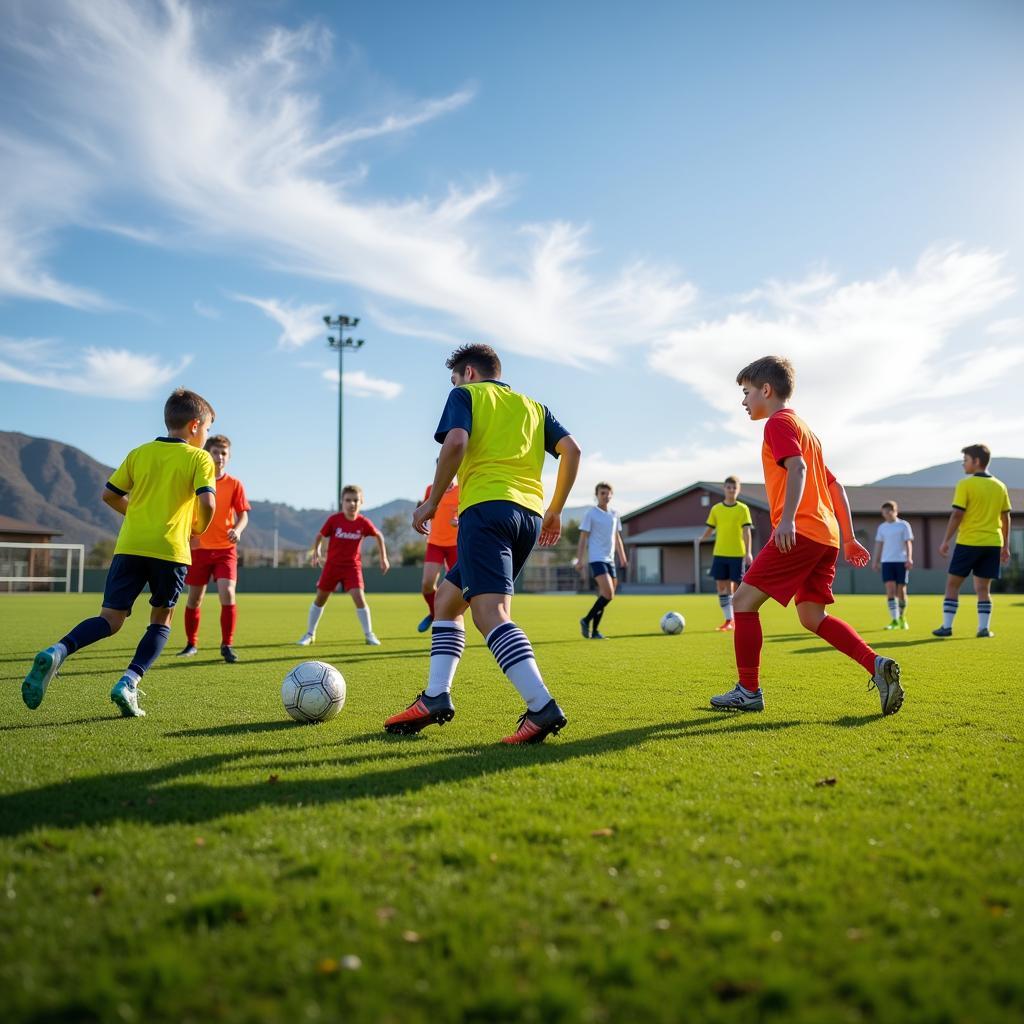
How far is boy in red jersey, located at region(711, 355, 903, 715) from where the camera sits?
530 cm

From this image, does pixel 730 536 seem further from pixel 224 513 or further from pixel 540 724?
pixel 540 724

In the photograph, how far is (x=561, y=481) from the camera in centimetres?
497

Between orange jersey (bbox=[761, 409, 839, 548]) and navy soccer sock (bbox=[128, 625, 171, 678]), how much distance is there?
4.12m

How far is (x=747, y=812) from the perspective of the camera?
2.99 meters

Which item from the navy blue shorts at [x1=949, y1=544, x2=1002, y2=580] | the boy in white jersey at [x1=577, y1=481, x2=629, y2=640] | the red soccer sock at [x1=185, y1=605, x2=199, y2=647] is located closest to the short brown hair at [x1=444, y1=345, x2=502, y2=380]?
the red soccer sock at [x1=185, y1=605, x2=199, y2=647]

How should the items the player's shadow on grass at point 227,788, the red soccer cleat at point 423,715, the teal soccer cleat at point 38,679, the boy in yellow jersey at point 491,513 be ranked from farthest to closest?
the teal soccer cleat at point 38,679 < the red soccer cleat at point 423,715 < the boy in yellow jersey at point 491,513 < the player's shadow on grass at point 227,788

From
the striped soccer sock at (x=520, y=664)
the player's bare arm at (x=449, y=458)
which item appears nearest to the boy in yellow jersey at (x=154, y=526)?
the player's bare arm at (x=449, y=458)

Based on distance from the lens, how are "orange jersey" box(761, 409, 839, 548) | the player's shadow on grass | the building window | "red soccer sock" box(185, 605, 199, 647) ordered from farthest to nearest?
1. the building window
2. "red soccer sock" box(185, 605, 199, 647)
3. "orange jersey" box(761, 409, 839, 548)
4. the player's shadow on grass

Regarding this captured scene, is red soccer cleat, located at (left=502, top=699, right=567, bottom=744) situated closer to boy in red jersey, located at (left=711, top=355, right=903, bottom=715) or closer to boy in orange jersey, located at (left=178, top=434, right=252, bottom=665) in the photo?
boy in red jersey, located at (left=711, top=355, right=903, bottom=715)

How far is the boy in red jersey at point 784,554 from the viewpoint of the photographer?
17.4 feet

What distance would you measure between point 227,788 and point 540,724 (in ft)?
5.07

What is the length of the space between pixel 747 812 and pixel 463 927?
1.34 m

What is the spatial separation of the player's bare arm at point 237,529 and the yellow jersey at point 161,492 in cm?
288

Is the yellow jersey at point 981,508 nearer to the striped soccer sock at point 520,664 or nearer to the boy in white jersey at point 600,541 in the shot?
the boy in white jersey at point 600,541
